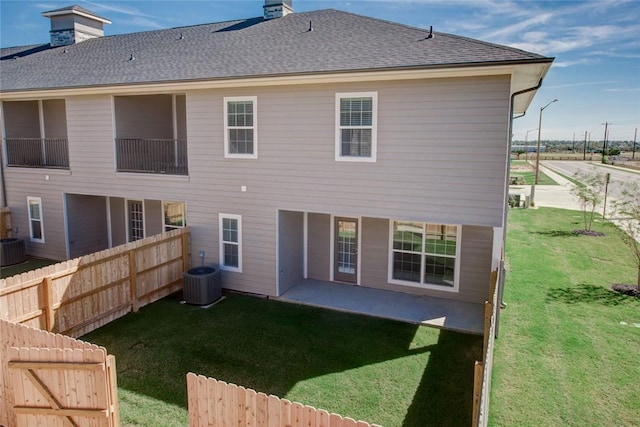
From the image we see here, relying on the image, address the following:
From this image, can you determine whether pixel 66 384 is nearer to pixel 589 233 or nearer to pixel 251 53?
pixel 251 53

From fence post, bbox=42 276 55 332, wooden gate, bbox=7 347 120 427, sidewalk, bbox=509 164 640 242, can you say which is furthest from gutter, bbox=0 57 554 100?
sidewalk, bbox=509 164 640 242

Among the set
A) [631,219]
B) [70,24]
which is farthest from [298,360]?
[70,24]

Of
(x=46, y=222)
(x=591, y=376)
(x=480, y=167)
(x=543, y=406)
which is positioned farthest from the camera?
(x=46, y=222)

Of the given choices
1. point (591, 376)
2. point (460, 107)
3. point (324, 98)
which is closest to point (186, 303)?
point (324, 98)

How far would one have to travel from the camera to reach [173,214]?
13594 mm

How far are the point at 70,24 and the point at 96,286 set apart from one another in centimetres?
1401

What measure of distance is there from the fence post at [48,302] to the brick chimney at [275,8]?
36.6ft

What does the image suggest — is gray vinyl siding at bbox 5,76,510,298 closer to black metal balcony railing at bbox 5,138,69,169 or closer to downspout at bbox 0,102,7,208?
black metal balcony railing at bbox 5,138,69,169

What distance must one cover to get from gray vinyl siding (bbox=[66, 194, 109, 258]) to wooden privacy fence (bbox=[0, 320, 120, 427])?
9.64 m

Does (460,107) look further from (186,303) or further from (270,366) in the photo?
(186,303)

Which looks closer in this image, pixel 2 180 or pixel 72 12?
pixel 2 180

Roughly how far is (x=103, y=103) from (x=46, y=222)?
15.7 ft

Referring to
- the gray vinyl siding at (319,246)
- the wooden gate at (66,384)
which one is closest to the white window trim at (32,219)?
the gray vinyl siding at (319,246)

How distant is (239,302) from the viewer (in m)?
10.9
